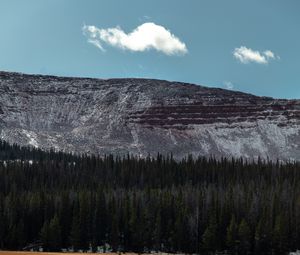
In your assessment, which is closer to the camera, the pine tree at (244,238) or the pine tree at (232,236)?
the pine tree at (244,238)

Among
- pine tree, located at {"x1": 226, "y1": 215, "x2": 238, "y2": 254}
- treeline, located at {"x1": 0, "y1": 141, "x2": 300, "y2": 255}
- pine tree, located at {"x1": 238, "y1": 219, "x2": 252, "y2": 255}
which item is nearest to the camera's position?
pine tree, located at {"x1": 238, "y1": 219, "x2": 252, "y2": 255}

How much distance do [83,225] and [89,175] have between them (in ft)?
187

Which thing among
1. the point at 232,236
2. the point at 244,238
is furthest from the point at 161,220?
the point at 244,238

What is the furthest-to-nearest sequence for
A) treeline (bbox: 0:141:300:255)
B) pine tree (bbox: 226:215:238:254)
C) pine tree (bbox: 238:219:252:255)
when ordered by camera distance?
treeline (bbox: 0:141:300:255)
pine tree (bbox: 226:215:238:254)
pine tree (bbox: 238:219:252:255)

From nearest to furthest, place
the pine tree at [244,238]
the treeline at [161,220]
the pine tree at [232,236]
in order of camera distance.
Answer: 1. the pine tree at [244,238]
2. the pine tree at [232,236]
3. the treeline at [161,220]

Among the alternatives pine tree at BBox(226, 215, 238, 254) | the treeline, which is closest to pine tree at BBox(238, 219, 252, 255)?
the treeline

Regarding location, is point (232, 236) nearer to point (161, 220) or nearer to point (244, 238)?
point (244, 238)

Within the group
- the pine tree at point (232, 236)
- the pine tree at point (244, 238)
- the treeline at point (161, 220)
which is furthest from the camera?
the treeline at point (161, 220)

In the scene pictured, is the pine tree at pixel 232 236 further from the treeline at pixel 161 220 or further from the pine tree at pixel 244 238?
the pine tree at pixel 244 238

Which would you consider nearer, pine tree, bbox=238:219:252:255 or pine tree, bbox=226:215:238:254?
pine tree, bbox=238:219:252:255

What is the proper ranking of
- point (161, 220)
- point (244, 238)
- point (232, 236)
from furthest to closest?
1. point (161, 220)
2. point (232, 236)
3. point (244, 238)

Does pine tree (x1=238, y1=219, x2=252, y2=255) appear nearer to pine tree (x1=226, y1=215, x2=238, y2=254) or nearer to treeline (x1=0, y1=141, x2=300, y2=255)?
treeline (x1=0, y1=141, x2=300, y2=255)

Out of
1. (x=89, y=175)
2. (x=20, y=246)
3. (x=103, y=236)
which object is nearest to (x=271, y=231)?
(x=103, y=236)

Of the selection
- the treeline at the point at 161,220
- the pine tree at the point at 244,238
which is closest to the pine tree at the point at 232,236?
the treeline at the point at 161,220
